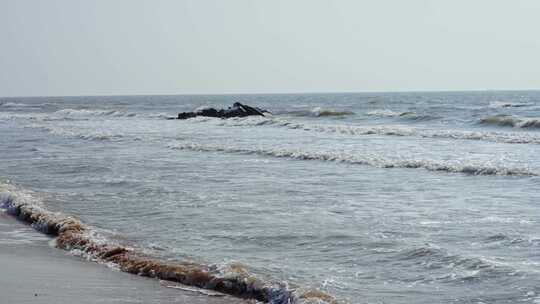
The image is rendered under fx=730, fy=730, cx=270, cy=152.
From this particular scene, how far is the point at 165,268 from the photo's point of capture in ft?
25.6

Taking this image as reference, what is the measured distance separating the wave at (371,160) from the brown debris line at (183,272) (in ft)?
33.4

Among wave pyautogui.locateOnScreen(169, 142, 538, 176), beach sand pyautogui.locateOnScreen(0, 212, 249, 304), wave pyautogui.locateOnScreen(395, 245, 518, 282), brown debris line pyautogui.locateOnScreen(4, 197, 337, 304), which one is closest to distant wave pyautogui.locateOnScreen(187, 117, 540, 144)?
wave pyautogui.locateOnScreen(169, 142, 538, 176)

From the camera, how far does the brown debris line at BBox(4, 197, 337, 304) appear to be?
680cm

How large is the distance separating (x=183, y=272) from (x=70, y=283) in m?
1.14

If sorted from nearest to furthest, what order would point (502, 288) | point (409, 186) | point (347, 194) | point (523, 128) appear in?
point (502, 288) → point (347, 194) → point (409, 186) → point (523, 128)

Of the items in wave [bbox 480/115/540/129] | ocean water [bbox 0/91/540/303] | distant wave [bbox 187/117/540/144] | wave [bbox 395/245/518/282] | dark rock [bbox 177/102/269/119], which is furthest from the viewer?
dark rock [bbox 177/102/269/119]

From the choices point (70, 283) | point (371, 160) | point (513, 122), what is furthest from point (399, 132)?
point (70, 283)

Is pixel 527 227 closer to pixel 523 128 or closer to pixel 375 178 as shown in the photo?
pixel 375 178

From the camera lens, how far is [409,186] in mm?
14875

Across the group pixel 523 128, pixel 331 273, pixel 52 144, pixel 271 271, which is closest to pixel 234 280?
pixel 271 271

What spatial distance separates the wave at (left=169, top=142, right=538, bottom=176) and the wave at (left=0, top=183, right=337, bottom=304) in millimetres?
9982

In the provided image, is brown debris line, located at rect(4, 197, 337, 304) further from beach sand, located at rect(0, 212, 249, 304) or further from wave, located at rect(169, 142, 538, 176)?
wave, located at rect(169, 142, 538, 176)

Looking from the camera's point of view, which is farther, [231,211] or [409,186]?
[409,186]

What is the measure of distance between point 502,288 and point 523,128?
107 ft
